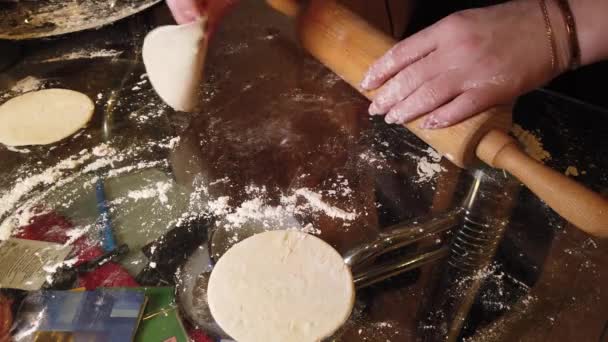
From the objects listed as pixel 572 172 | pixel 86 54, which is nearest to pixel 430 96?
pixel 572 172

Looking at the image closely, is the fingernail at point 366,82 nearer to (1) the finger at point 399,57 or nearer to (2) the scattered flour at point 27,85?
(1) the finger at point 399,57

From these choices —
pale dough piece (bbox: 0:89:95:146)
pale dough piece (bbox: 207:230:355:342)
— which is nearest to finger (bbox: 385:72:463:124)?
pale dough piece (bbox: 207:230:355:342)

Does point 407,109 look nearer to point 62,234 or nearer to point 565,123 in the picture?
point 565,123

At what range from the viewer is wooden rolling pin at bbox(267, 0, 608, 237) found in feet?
2.96

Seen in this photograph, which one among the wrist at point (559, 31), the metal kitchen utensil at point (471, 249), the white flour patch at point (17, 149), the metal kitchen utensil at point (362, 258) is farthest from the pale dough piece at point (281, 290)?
the white flour patch at point (17, 149)

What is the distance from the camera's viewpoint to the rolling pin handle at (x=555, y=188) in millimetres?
884

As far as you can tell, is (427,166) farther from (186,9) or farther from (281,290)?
A: (186,9)

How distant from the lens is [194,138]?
1.48 meters

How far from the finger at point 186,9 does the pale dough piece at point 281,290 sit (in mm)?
577

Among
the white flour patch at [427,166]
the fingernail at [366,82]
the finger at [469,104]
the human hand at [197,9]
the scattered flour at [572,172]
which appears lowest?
the white flour patch at [427,166]

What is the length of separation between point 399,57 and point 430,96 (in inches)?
5.4

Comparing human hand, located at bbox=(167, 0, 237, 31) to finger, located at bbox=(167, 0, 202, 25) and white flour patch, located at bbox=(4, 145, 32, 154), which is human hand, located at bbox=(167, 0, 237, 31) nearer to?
finger, located at bbox=(167, 0, 202, 25)

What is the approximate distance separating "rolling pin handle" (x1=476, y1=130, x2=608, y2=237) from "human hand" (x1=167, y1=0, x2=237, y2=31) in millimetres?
764

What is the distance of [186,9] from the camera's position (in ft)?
3.96
